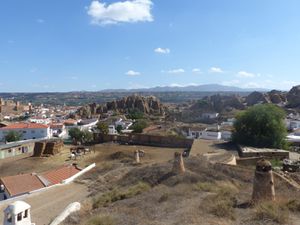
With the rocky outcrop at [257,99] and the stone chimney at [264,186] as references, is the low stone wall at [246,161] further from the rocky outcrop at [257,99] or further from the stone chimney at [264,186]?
the rocky outcrop at [257,99]

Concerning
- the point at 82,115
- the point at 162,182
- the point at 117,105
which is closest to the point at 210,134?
the point at 162,182

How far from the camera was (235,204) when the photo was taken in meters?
14.3

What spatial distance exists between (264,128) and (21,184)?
78.7 feet

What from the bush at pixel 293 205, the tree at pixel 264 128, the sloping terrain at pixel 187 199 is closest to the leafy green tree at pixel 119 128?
the tree at pixel 264 128

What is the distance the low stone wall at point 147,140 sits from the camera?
45.1m

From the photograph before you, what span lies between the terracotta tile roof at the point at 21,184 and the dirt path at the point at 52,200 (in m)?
1.38

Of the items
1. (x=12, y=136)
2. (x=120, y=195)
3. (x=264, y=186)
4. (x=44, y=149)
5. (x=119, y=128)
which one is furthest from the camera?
(x=119, y=128)

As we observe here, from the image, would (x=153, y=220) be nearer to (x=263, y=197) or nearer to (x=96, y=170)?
(x=263, y=197)

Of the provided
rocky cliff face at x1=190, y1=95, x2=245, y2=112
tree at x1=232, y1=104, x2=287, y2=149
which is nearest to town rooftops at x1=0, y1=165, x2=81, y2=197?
tree at x1=232, y1=104, x2=287, y2=149

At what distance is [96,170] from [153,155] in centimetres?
1082

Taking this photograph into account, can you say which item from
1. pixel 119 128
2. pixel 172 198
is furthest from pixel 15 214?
pixel 119 128

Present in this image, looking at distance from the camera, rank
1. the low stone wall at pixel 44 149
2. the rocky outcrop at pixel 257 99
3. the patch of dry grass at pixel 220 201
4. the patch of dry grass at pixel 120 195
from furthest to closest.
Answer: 1. the rocky outcrop at pixel 257 99
2. the low stone wall at pixel 44 149
3. the patch of dry grass at pixel 120 195
4. the patch of dry grass at pixel 220 201

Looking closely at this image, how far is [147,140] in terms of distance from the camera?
1922 inches

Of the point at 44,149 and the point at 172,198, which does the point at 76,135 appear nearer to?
the point at 44,149
